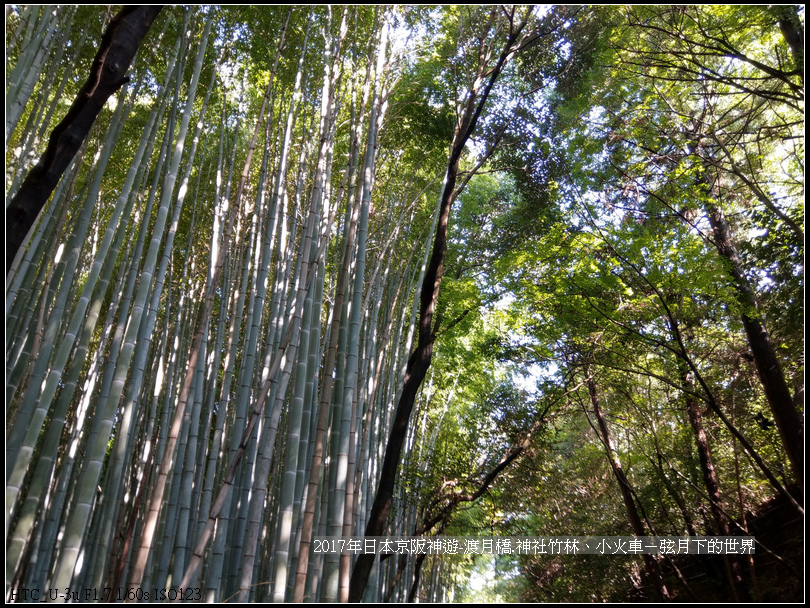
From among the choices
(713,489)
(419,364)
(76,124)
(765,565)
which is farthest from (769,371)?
(76,124)

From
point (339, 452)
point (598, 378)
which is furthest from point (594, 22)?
point (339, 452)

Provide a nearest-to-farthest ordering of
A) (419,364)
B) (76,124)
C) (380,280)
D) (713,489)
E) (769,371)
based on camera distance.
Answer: (76,124) → (419,364) → (769,371) → (380,280) → (713,489)

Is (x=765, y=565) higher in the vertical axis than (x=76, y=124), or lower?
lower

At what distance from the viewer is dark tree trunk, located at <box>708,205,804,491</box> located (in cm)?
404

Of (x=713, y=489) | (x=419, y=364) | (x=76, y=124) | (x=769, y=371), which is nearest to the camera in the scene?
(x=76, y=124)

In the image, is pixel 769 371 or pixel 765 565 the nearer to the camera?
pixel 769 371

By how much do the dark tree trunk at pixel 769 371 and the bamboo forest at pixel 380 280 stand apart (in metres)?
0.03

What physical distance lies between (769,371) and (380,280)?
3.42 m

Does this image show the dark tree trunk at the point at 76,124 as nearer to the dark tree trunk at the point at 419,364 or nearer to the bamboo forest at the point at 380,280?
the bamboo forest at the point at 380,280

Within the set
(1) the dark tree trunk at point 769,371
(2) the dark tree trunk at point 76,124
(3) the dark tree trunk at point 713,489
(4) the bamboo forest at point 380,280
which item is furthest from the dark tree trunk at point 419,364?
(3) the dark tree trunk at point 713,489

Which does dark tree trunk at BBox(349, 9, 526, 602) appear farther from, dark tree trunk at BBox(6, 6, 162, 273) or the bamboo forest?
dark tree trunk at BBox(6, 6, 162, 273)

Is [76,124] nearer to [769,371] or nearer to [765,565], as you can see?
[769,371]

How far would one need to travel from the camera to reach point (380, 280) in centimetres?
466

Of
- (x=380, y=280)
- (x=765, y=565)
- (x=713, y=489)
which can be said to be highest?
(x=380, y=280)
